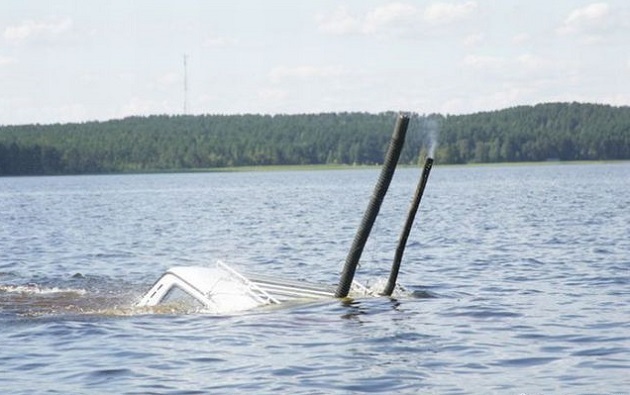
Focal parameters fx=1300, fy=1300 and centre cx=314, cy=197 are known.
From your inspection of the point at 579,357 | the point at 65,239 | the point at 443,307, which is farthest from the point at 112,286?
the point at 65,239

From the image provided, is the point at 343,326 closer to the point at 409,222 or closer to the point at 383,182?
the point at 383,182

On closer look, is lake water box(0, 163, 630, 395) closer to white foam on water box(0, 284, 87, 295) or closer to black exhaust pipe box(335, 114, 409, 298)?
white foam on water box(0, 284, 87, 295)

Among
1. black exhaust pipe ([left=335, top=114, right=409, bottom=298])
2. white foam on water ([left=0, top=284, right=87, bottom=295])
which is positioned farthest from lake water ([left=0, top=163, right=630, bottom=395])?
black exhaust pipe ([left=335, top=114, right=409, bottom=298])

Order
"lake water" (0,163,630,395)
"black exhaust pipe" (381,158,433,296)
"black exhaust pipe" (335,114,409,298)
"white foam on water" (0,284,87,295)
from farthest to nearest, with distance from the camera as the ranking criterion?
"white foam on water" (0,284,87,295) → "black exhaust pipe" (381,158,433,296) → "black exhaust pipe" (335,114,409,298) → "lake water" (0,163,630,395)

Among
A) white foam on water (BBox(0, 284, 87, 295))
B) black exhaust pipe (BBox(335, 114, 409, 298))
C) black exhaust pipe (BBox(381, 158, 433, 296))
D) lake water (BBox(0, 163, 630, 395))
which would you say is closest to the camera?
Result: lake water (BBox(0, 163, 630, 395))

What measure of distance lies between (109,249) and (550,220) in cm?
2170

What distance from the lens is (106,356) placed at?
19625 mm

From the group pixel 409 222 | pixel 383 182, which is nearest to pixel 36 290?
pixel 409 222

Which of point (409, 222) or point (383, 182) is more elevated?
point (383, 182)

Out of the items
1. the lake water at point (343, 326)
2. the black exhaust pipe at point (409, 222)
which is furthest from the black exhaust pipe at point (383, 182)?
the black exhaust pipe at point (409, 222)

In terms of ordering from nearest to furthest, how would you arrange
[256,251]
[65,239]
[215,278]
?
[215,278] < [256,251] < [65,239]

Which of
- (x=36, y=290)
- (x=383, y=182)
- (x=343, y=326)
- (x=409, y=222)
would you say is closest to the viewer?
(x=343, y=326)

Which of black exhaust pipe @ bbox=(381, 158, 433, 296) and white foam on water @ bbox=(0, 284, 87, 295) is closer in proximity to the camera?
black exhaust pipe @ bbox=(381, 158, 433, 296)

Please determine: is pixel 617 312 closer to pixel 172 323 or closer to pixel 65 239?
pixel 172 323
